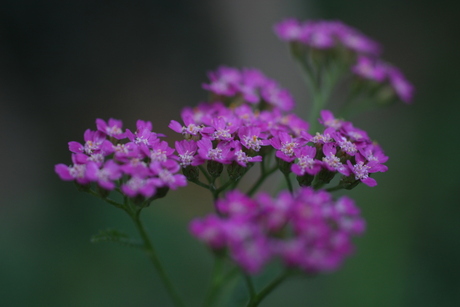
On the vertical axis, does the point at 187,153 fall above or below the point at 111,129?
below

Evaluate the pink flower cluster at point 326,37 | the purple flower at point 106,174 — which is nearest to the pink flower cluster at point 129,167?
the purple flower at point 106,174

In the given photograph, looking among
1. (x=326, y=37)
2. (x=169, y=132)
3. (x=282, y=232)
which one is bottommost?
(x=282, y=232)

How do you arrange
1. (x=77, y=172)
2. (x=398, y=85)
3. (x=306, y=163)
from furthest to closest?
(x=398, y=85), (x=306, y=163), (x=77, y=172)

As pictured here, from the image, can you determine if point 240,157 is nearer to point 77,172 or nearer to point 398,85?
point 77,172

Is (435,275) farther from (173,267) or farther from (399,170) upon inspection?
(173,267)

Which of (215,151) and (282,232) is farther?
(215,151)

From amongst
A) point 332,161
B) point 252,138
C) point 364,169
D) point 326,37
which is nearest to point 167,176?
point 252,138

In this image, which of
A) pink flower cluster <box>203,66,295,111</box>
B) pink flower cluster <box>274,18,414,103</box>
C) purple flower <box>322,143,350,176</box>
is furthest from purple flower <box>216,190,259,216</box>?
pink flower cluster <box>274,18,414,103</box>

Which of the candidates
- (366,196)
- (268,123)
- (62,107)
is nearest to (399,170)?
(366,196)
